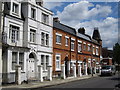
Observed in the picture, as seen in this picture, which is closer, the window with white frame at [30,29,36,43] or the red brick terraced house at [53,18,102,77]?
the window with white frame at [30,29,36,43]

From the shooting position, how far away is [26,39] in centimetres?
2478

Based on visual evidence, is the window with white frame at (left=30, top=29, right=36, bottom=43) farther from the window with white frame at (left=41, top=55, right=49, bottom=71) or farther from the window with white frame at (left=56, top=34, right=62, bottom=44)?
the window with white frame at (left=56, top=34, right=62, bottom=44)

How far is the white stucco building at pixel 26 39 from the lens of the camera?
21953mm

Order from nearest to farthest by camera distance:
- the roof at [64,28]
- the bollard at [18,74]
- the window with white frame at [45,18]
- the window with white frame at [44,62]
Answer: the bollard at [18,74] < the window with white frame at [44,62] < the window with white frame at [45,18] < the roof at [64,28]

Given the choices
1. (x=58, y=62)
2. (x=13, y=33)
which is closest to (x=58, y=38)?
(x=58, y=62)

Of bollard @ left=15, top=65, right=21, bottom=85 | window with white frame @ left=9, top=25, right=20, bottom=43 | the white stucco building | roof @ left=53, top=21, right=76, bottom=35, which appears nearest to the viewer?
bollard @ left=15, top=65, right=21, bottom=85

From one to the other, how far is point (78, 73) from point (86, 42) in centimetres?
938

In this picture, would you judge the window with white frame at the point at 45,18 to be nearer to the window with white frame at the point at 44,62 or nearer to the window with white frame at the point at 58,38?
the window with white frame at the point at 58,38

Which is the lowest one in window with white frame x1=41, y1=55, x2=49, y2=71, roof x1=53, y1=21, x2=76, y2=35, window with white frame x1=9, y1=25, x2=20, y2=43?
window with white frame x1=41, y1=55, x2=49, y2=71

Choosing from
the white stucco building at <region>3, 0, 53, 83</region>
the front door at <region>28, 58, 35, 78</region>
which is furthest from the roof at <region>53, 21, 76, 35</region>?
the front door at <region>28, 58, 35, 78</region>

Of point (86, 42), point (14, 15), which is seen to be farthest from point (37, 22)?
point (86, 42)

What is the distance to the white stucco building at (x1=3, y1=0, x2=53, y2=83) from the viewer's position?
2195cm

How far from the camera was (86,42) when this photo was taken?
44938mm

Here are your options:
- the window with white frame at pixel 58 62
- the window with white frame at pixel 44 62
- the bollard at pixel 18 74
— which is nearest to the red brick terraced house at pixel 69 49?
the window with white frame at pixel 58 62
